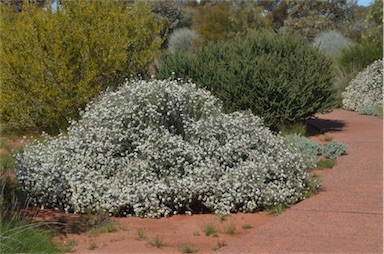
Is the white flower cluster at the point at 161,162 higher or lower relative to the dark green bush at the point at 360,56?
lower

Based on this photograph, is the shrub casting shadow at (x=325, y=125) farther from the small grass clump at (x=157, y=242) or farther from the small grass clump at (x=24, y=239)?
the small grass clump at (x=24, y=239)

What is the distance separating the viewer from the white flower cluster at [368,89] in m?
19.4

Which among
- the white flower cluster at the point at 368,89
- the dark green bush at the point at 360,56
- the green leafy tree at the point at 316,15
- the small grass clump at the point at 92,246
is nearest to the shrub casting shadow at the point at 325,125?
the white flower cluster at the point at 368,89

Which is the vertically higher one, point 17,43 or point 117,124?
point 17,43

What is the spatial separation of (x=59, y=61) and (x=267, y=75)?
13.3ft

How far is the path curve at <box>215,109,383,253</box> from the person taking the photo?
6.29 metres

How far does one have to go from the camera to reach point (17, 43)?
12367 mm

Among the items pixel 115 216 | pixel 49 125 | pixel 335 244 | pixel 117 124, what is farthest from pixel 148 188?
pixel 49 125

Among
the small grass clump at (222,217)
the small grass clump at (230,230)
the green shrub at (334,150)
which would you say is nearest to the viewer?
the small grass clump at (230,230)

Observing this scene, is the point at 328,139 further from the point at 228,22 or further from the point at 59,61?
the point at 228,22

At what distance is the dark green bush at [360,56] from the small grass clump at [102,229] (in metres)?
15.9

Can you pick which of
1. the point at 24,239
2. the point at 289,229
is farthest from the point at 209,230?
the point at 24,239

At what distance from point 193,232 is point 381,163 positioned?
483cm

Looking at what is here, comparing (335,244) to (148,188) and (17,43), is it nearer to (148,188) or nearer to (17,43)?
(148,188)
